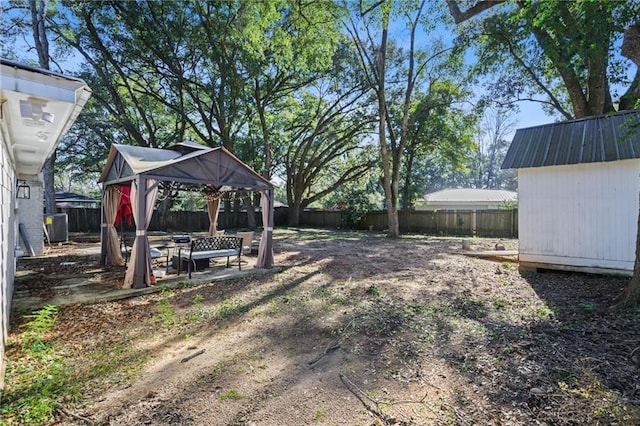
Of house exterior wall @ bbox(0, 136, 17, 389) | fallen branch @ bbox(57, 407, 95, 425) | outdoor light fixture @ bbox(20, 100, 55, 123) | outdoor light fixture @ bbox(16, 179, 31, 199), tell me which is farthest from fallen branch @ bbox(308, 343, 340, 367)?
outdoor light fixture @ bbox(16, 179, 31, 199)

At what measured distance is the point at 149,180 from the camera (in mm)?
6332

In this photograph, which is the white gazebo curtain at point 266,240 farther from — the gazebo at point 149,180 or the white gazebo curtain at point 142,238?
the white gazebo curtain at point 142,238

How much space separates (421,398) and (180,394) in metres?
2.07

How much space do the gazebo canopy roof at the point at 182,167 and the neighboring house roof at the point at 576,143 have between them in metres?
6.24

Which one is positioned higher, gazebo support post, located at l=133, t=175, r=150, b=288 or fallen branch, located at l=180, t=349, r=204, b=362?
gazebo support post, located at l=133, t=175, r=150, b=288

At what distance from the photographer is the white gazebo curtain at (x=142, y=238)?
612cm

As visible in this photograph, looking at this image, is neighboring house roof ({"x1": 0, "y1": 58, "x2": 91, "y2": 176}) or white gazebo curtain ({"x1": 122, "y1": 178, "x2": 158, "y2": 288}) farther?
white gazebo curtain ({"x1": 122, "y1": 178, "x2": 158, "y2": 288})

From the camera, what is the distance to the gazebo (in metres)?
6.19

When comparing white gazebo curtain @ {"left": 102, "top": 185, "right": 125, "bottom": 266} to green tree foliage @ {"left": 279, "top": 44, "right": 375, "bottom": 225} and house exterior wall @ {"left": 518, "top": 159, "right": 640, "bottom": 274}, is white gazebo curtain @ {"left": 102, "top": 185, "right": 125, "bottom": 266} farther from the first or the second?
green tree foliage @ {"left": 279, "top": 44, "right": 375, "bottom": 225}

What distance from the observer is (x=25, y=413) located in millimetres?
2518

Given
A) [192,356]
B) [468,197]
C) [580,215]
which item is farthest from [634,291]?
[468,197]

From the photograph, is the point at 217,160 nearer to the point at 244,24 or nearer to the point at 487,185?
the point at 244,24

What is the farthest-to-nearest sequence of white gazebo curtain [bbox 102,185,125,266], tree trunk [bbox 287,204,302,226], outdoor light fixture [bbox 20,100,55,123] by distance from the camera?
tree trunk [bbox 287,204,302,226] < white gazebo curtain [bbox 102,185,125,266] < outdoor light fixture [bbox 20,100,55,123]

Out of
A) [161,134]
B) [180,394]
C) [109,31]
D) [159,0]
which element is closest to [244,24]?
[159,0]
